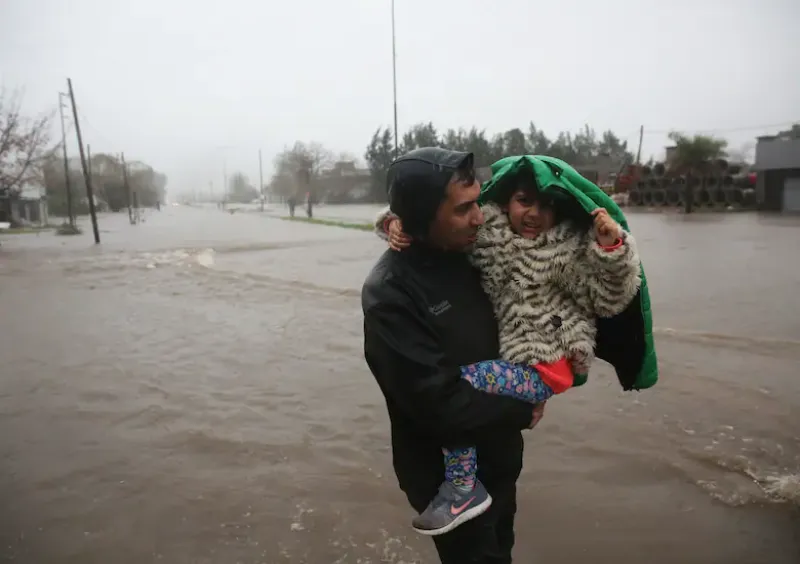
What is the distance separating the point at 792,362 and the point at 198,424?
5.81 m

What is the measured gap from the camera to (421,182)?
5.20 ft

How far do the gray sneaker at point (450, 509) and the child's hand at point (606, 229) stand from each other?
77 cm

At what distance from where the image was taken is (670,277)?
11742 millimetres

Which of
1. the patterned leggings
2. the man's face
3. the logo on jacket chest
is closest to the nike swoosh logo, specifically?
the patterned leggings

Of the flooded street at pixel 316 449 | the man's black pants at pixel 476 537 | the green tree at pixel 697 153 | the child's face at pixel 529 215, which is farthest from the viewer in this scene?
the green tree at pixel 697 153

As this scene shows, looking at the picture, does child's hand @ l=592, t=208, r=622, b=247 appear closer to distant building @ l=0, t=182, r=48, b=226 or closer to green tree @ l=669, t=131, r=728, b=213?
green tree @ l=669, t=131, r=728, b=213

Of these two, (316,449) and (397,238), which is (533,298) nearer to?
(397,238)

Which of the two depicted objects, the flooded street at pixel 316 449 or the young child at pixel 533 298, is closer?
the young child at pixel 533 298

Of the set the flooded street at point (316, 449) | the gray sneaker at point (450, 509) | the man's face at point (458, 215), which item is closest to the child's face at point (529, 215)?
the man's face at point (458, 215)

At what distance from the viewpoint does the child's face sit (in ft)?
5.56

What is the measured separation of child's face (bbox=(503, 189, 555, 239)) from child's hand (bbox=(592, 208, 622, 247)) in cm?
15

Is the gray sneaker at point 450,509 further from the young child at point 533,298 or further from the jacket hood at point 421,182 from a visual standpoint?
the jacket hood at point 421,182

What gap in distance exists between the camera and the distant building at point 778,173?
33844 mm

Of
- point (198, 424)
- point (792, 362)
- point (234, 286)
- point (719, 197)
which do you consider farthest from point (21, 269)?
point (719, 197)
